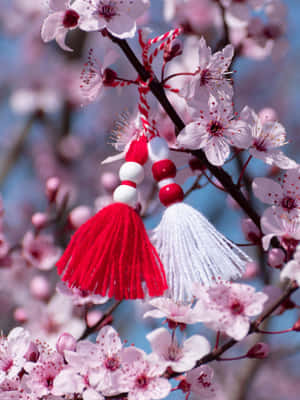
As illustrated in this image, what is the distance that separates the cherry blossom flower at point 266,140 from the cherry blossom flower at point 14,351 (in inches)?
27.6

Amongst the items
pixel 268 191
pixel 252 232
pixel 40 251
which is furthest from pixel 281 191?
pixel 40 251

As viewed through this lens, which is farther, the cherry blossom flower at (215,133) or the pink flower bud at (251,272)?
the pink flower bud at (251,272)

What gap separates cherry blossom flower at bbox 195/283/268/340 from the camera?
0.87m

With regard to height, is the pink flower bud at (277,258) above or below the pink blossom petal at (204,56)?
below

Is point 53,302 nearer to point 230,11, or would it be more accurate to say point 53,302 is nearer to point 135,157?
point 135,157

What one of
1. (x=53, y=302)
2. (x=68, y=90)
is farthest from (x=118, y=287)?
(x=68, y=90)

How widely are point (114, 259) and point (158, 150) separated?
253 mm

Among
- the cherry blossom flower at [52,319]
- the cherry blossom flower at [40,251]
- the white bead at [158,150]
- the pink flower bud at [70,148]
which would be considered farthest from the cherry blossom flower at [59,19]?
the pink flower bud at [70,148]

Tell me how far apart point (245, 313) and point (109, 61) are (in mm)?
641

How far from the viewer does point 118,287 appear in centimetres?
88

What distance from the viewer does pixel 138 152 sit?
3.27ft

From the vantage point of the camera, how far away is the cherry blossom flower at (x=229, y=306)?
0.87 meters

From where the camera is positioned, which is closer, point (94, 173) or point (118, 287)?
point (118, 287)

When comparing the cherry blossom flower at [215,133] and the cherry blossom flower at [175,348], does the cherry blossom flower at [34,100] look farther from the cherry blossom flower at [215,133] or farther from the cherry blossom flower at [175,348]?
the cherry blossom flower at [175,348]
